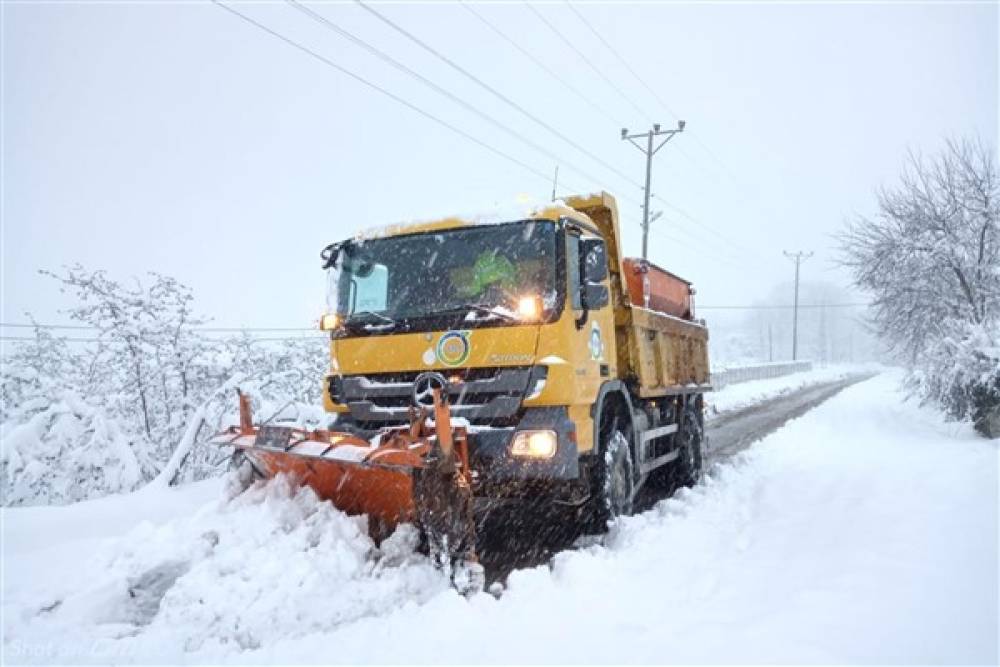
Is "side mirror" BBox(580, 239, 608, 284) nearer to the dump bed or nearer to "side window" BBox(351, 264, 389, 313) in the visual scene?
the dump bed

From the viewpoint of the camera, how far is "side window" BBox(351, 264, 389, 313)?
18.8ft

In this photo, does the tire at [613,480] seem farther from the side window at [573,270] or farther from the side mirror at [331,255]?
the side mirror at [331,255]

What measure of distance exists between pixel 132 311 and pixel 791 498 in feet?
28.2

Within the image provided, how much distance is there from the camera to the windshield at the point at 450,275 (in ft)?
17.3

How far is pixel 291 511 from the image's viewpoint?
4.31 metres

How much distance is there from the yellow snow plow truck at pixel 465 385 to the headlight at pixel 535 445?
0.01 m

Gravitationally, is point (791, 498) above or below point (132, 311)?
below

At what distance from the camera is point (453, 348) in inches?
205

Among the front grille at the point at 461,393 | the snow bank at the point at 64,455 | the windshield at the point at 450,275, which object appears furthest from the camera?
the snow bank at the point at 64,455

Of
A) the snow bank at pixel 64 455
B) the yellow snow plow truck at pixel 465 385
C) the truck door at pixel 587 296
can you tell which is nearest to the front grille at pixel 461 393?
the yellow snow plow truck at pixel 465 385

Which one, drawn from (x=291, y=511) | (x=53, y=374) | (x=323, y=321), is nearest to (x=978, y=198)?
(x=323, y=321)

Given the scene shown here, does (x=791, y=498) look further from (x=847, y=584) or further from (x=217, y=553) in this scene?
(x=217, y=553)

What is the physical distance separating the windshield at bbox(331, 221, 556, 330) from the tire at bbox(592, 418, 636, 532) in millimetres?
1561

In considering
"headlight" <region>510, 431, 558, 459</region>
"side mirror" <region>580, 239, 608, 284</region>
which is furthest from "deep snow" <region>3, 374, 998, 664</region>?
"side mirror" <region>580, 239, 608, 284</region>
